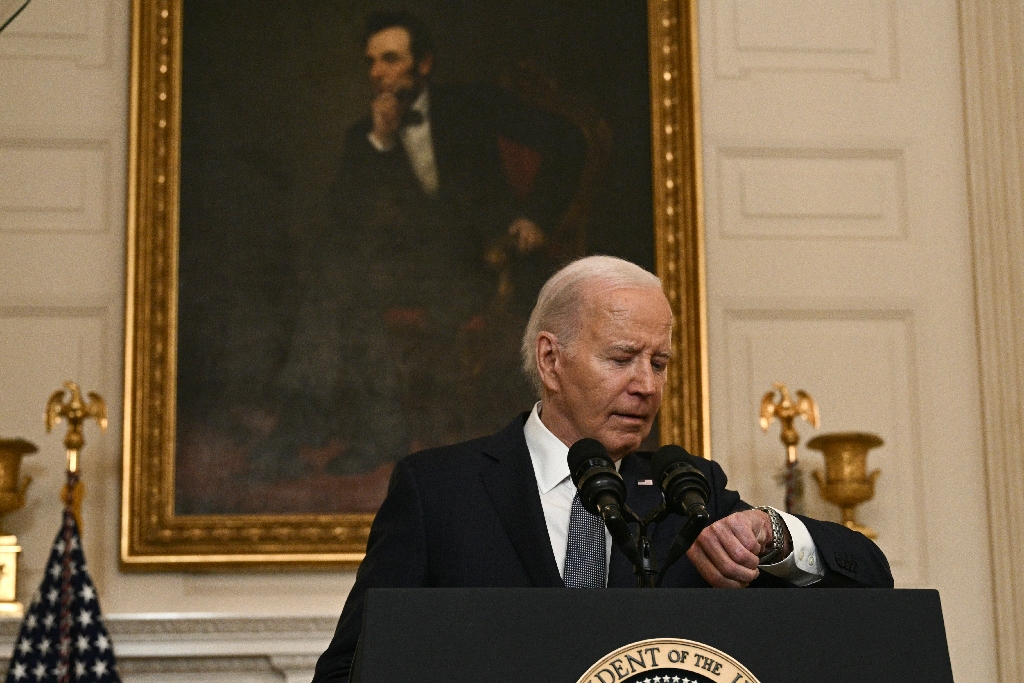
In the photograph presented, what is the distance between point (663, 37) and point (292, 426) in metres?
2.47

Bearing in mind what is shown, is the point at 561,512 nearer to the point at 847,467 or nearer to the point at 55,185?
the point at 847,467

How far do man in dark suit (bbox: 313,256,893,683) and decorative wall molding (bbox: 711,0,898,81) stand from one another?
3463 millimetres

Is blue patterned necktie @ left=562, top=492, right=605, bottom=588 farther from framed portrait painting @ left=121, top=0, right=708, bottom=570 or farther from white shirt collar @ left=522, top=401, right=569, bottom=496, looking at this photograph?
framed portrait painting @ left=121, top=0, right=708, bottom=570

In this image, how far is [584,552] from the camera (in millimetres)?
2850

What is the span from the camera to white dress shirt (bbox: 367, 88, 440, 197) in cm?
601

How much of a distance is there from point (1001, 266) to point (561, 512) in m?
3.88

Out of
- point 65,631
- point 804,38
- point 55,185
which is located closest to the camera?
point 65,631

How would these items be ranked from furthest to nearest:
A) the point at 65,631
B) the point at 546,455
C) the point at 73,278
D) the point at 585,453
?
the point at 73,278, the point at 65,631, the point at 546,455, the point at 585,453

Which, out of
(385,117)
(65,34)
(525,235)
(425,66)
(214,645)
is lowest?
(214,645)

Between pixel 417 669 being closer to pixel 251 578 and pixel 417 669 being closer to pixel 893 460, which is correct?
pixel 251 578

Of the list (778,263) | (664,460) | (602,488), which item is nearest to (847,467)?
(778,263)

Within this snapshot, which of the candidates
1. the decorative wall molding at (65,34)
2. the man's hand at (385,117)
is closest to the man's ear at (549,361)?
the man's hand at (385,117)

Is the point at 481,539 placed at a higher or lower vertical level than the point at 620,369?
lower

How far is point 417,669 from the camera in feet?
6.13
